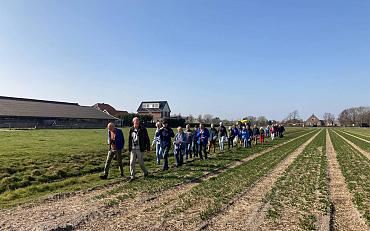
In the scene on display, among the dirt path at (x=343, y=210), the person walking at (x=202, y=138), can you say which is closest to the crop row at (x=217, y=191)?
the dirt path at (x=343, y=210)

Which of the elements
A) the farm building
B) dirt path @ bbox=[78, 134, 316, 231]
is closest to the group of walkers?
dirt path @ bbox=[78, 134, 316, 231]

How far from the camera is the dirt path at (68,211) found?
257 inches

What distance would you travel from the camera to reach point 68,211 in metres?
7.48

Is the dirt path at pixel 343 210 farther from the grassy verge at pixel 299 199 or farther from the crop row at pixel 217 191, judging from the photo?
the crop row at pixel 217 191

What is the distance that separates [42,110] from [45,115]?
294 cm

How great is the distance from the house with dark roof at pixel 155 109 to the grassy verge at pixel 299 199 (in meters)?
103

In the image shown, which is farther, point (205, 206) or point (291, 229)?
point (205, 206)

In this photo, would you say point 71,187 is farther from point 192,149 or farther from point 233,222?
point 192,149

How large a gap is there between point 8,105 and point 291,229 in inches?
2597

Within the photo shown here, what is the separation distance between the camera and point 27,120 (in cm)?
6194

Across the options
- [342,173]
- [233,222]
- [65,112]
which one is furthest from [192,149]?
[65,112]

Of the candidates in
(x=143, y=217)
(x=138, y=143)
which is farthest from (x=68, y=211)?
(x=138, y=143)

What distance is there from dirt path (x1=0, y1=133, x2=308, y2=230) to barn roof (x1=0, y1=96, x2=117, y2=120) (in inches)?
2180

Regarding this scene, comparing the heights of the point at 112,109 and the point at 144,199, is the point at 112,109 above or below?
above
